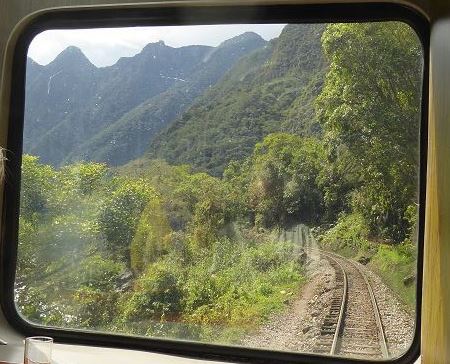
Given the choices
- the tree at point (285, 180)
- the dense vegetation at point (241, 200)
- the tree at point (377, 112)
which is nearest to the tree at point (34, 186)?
the dense vegetation at point (241, 200)

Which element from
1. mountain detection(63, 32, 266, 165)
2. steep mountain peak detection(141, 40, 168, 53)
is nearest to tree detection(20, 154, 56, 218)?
mountain detection(63, 32, 266, 165)

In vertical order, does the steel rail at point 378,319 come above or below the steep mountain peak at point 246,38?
below

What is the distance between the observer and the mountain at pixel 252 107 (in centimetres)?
221

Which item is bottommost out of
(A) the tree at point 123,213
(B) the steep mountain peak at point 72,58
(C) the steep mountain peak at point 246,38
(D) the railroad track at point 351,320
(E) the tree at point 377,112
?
(D) the railroad track at point 351,320

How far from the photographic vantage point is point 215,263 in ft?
7.43

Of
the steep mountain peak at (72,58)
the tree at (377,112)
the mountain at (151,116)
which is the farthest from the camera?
the steep mountain peak at (72,58)

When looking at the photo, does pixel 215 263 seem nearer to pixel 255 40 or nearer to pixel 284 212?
pixel 284 212

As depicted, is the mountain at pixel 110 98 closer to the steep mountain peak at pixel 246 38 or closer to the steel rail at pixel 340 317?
the steep mountain peak at pixel 246 38

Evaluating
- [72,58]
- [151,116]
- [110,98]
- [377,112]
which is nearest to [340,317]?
[377,112]

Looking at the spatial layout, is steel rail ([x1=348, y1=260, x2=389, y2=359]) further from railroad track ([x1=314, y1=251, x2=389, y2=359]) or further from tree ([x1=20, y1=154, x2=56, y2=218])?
tree ([x1=20, y1=154, x2=56, y2=218])

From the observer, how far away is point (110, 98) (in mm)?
2463

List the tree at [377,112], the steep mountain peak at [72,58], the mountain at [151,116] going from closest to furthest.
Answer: the tree at [377,112]
the mountain at [151,116]
the steep mountain peak at [72,58]

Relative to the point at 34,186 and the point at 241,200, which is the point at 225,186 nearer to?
the point at 241,200

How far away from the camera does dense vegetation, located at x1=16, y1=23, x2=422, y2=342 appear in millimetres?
2113
